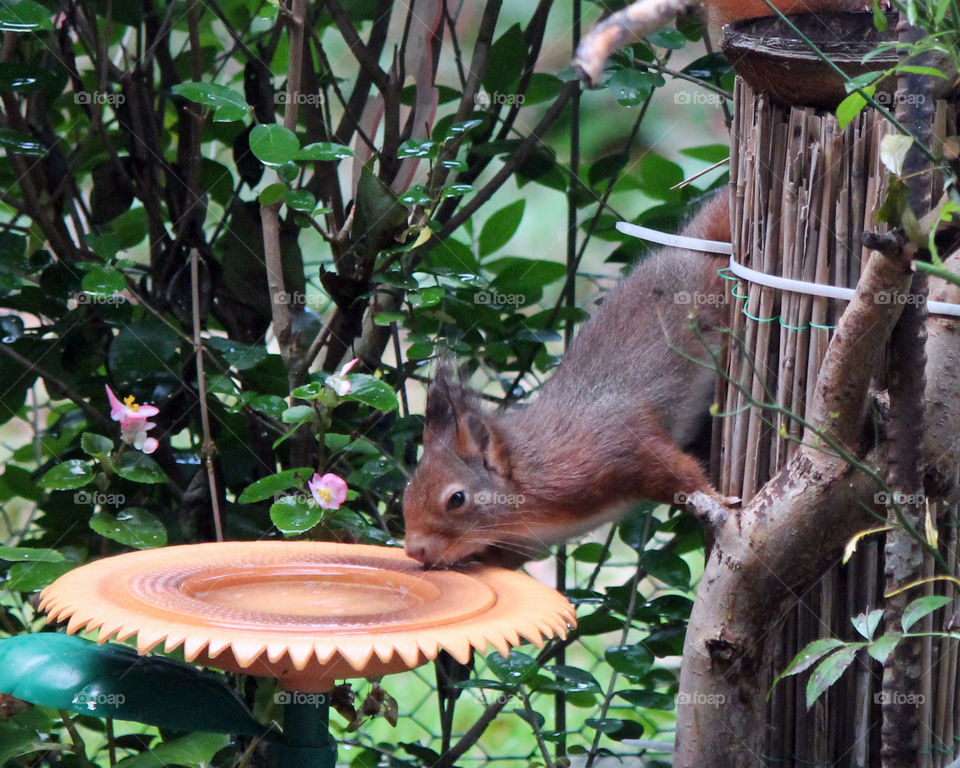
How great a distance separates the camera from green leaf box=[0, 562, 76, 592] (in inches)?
76.6

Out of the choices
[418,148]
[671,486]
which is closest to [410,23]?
[418,148]

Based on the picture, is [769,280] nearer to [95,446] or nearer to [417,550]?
[417,550]

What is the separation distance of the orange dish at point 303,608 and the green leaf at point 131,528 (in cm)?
32

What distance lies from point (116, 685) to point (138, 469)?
1.82ft

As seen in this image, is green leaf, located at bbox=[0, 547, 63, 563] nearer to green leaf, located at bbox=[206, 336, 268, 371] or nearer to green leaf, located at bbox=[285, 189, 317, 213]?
green leaf, located at bbox=[206, 336, 268, 371]

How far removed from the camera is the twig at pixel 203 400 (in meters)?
2.23

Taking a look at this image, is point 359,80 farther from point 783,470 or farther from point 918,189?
point 918,189

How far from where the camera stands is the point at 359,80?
2.66 meters

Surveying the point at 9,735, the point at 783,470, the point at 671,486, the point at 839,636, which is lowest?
the point at 9,735

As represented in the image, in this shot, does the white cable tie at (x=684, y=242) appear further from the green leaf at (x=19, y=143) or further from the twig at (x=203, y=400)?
the green leaf at (x=19, y=143)

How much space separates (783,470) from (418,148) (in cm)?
90

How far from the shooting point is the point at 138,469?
2102 mm

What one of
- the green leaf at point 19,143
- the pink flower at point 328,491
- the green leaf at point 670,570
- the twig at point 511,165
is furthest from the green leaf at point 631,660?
the green leaf at point 19,143

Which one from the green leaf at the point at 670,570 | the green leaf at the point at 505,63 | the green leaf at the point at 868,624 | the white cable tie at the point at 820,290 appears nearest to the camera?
the green leaf at the point at 868,624
